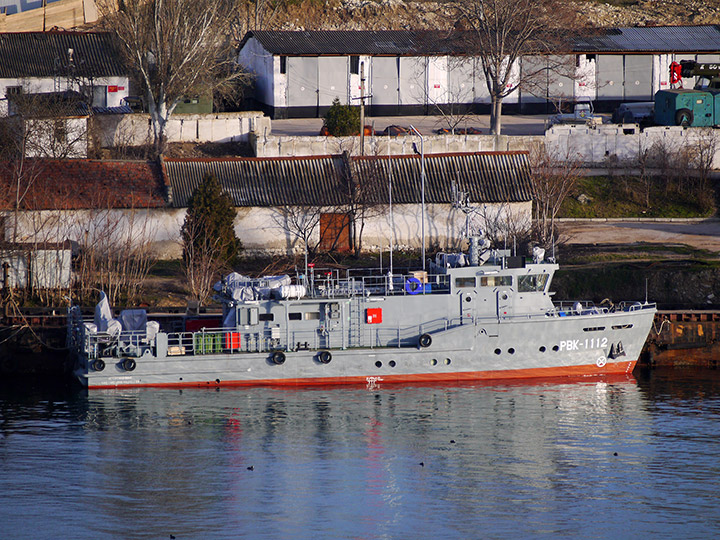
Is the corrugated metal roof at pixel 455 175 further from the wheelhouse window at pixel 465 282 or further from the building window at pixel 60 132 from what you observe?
the building window at pixel 60 132

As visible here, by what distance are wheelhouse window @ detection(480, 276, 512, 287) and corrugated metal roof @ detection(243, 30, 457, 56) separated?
3205cm

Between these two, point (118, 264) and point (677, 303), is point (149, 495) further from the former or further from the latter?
point (677, 303)

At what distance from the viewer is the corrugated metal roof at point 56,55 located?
229ft

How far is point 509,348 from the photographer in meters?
42.7

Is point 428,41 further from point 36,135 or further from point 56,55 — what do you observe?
point 36,135

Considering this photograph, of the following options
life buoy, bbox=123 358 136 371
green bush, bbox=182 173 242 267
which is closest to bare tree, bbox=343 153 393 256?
green bush, bbox=182 173 242 267

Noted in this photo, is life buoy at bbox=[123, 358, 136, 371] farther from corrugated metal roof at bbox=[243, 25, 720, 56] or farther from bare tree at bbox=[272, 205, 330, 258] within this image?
corrugated metal roof at bbox=[243, 25, 720, 56]

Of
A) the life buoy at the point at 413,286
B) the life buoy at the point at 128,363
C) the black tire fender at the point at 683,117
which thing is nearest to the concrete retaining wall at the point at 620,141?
the black tire fender at the point at 683,117

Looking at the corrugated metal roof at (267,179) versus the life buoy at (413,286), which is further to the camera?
the corrugated metal roof at (267,179)

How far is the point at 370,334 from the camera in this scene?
4238cm

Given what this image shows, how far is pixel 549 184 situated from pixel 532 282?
1657 centimetres

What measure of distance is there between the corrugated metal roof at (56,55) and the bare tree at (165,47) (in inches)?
225

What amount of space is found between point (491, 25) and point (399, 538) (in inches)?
1775

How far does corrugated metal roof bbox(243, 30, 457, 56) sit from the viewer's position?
2844 inches
